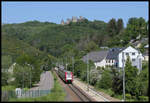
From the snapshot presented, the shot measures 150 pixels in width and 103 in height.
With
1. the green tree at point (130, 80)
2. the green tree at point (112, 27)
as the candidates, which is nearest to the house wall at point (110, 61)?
the green tree at point (130, 80)

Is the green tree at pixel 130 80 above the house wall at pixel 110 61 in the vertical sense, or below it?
below

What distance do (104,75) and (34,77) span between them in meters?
11.9

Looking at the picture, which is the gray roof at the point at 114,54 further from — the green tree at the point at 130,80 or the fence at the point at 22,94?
the fence at the point at 22,94

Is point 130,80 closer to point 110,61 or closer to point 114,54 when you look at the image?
point 114,54

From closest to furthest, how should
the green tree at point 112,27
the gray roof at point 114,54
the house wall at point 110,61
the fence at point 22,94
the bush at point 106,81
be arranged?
1. the fence at point 22,94
2. the bush at point 106,81
3. the gray roof at point 114,54
4. the house wall at point 110,61
5. the green tree at point 112,27

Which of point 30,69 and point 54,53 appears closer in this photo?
point 30,69

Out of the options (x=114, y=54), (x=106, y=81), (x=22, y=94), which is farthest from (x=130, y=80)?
(x=114, y=54)

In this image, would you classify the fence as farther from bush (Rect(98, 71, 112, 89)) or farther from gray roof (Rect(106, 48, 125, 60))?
gray roof (Rect(106, 48, 125, 60))

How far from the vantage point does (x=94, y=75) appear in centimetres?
4800

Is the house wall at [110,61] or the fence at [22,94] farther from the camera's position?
the house wall at [110,61]

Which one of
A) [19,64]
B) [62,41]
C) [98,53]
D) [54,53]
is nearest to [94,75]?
[19,64]

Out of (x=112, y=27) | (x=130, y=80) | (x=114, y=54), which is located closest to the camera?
(x=130, y=80)

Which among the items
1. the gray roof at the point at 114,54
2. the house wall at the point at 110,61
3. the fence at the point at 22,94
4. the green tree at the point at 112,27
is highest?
the green tree at the point at 112,27

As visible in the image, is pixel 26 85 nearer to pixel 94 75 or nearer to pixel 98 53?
pixel 94 75
